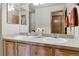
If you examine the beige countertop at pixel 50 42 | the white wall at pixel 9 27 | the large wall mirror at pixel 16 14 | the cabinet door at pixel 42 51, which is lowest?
the cabinet door at pixel 42 51

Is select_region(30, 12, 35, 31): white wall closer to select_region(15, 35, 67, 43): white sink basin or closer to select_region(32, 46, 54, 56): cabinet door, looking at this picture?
select_region(15, 35, 67, 43): white sink basin

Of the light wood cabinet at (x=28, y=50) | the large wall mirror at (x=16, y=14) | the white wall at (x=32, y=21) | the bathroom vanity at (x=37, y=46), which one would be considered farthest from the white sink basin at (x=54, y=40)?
the large wall mirror at (x=16, y=14)

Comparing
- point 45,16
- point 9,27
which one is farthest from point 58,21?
point 9,27

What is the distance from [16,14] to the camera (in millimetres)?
2029

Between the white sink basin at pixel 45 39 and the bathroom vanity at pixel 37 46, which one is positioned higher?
the white sink basin at pixel 45 39

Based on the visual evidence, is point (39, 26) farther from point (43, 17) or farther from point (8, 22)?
point (8, 22)

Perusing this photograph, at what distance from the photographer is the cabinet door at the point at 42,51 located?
1875 mm

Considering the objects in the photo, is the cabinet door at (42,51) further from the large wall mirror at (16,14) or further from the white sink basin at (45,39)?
the large wall mirror at (16,14)

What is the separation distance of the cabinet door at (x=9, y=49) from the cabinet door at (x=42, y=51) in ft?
0.97

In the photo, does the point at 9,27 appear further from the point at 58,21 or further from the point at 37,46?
the point at 58,21

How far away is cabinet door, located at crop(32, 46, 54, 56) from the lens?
187 centimetres

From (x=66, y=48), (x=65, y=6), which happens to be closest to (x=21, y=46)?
(x=66, y=48)

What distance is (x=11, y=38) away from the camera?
2.02 m

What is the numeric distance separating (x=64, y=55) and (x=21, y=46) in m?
0.61
